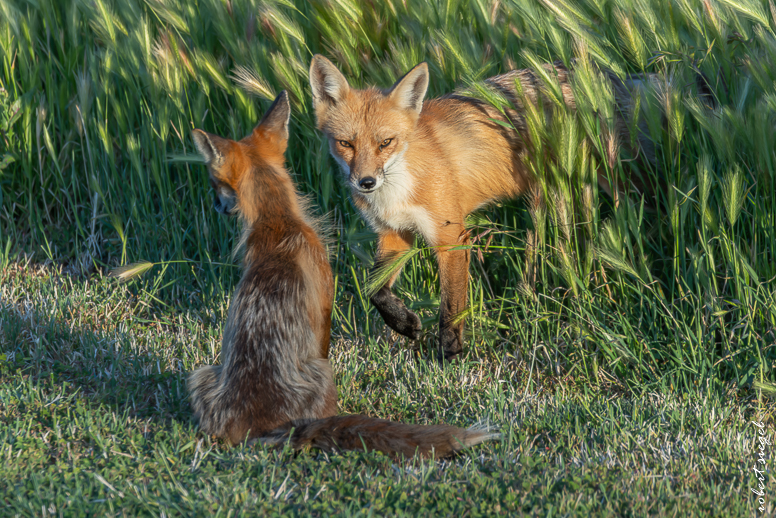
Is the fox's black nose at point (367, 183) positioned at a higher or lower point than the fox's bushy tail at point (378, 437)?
higher

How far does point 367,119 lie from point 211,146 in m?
1.20

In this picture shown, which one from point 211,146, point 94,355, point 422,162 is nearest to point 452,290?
point 422,162

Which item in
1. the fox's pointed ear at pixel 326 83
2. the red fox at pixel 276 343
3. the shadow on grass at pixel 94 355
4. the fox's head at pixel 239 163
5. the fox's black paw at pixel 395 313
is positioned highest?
the fox's pointed ear at pixel 326 83

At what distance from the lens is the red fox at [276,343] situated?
124 inches

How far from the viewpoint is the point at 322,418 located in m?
3.35

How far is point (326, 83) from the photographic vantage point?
449 cm

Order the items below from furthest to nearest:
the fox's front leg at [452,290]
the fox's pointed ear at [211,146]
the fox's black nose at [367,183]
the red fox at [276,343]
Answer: the fox's front leg at [452,290] < the fox's black nose at [367,183] < the fox's pointed ear at [211,146] < the red fox at [276,343]

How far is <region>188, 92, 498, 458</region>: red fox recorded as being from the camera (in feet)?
10.3

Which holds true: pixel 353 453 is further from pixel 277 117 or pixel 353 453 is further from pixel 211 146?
pixel 277 117

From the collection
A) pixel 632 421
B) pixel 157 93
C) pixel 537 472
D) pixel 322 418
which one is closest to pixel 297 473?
pixel 322 418

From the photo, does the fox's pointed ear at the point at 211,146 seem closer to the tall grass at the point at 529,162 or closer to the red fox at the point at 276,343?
the red fox at the point at 276,343

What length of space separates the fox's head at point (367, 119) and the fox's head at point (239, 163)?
0.56 meters

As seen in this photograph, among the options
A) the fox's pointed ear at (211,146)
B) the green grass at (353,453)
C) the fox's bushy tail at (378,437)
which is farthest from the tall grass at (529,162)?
Answer: the fox's bushy tail at (378,437)

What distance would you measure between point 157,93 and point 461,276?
2.74 metres
